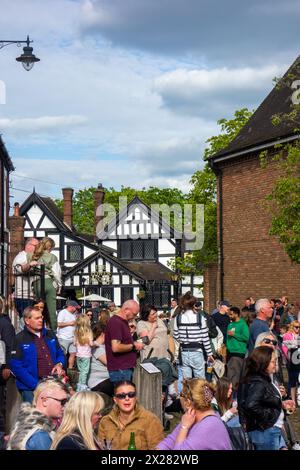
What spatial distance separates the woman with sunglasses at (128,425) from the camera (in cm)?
762

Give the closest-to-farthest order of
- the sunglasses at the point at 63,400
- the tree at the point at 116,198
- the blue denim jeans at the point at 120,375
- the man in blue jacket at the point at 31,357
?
the sunglasses at the point at 63,400 → the man in blue jacket at the point at 31,357 → the blue denim jeans at the point at 120,375 → the tree at the point at 116,198

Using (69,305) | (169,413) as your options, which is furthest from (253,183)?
(169,413)

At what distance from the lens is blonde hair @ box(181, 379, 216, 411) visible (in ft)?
22.9

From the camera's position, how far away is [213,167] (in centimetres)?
3897

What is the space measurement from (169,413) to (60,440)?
7725 mm

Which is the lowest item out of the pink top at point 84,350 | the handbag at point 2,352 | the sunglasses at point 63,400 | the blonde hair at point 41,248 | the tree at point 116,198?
the pink top at point 84,350

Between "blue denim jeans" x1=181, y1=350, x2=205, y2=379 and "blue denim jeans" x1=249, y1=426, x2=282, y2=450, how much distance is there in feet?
17.7

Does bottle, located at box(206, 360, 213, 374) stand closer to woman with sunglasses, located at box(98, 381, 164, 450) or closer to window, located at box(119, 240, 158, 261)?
woman with sunglasses, located at box(98, 381, 164, 450)

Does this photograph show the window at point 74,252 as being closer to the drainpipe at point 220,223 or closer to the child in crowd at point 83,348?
the drainpipe at point 220,223

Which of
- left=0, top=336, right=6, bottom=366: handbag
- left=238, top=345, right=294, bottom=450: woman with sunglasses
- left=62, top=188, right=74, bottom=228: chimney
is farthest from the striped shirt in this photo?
left=62, top=188, right=74, bottom=228: chimney

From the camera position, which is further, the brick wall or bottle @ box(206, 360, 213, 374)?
the brick wall

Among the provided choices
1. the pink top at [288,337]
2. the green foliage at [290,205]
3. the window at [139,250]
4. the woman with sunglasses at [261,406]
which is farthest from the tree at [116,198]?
the woman with sunglasses at [261,406]

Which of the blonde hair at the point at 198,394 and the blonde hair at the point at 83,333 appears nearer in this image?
the blonde hair at the point at 198,394

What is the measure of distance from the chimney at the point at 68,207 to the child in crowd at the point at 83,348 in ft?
166
